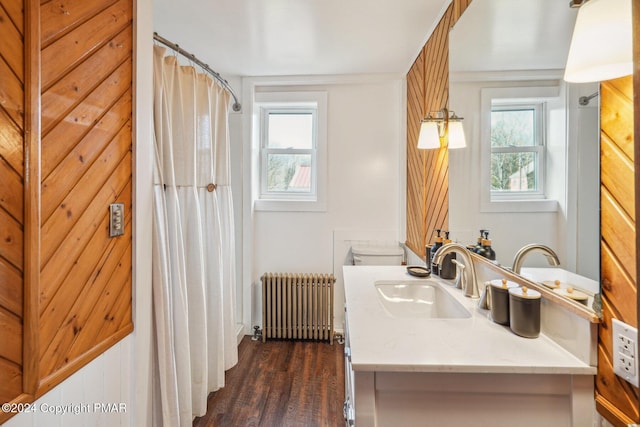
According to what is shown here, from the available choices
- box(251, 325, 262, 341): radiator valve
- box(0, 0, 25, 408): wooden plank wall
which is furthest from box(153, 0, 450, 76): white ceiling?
box(251, 325, 262, 341): radiator valve

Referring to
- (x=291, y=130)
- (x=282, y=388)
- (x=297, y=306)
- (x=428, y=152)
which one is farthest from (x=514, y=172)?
(x=291, y=130)

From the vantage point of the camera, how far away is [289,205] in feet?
9.53

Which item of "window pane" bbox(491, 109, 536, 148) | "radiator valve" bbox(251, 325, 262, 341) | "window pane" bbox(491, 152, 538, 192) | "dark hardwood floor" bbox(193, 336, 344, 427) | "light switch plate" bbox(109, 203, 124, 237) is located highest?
"window pane" bbox(491, 109, 536, 148)

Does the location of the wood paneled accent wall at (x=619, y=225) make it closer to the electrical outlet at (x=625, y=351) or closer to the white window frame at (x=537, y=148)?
the electrical outlet at (x=625, y=351)

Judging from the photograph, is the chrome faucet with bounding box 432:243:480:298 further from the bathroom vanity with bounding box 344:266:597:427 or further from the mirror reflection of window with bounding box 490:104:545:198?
the bathroom vanity with bounding box 344:266:597:427

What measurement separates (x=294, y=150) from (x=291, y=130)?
0.22 meters

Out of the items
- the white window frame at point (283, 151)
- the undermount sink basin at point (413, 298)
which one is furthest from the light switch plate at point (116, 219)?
the white window frame at point (283, 151)

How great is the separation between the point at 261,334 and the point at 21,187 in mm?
2356

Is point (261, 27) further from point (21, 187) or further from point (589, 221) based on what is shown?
point (589, 221)

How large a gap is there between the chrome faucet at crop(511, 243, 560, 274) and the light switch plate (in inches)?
61.9

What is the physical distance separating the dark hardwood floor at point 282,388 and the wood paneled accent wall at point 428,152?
119 cm

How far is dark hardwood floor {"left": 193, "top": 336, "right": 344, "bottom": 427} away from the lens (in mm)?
1827

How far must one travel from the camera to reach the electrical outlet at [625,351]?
69 centimetres

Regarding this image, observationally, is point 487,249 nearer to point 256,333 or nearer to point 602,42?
point 602,42
